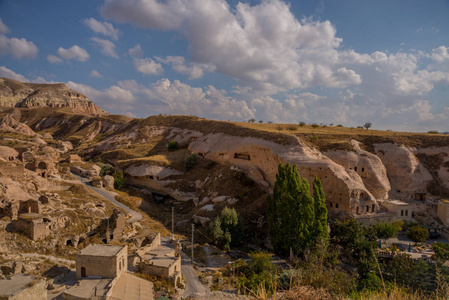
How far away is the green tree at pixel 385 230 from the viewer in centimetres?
2512

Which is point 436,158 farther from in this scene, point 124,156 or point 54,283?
point 124,156

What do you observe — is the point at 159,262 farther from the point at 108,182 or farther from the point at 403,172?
the point at 403,172

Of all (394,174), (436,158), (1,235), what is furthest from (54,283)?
(436,158)

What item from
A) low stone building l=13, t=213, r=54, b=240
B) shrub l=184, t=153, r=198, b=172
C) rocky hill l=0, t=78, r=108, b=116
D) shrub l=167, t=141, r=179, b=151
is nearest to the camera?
low stone building l=13, t=213, r=54, b=240

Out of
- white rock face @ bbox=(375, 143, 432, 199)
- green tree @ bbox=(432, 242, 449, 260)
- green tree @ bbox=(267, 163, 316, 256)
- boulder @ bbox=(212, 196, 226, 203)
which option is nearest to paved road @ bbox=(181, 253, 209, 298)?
green tree @ bbox=(267, 163, 316, 256)

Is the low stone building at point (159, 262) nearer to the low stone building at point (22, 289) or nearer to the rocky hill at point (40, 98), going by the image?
the low stone building at point (22, 289)

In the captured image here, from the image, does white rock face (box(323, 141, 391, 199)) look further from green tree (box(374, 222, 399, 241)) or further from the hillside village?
green tree (box(374, 222, 399, 241))

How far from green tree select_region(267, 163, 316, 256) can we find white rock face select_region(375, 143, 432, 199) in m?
16.5

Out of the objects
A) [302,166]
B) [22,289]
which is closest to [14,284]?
[22,289]

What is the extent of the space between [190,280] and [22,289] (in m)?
10.9

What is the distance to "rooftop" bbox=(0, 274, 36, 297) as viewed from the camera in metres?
11.0

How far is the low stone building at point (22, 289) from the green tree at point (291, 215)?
1770cm

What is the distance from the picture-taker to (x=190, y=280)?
19.4 m

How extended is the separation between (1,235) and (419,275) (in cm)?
2994
